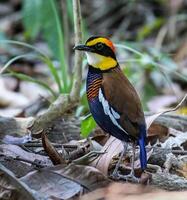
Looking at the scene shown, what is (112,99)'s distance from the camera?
151 inches

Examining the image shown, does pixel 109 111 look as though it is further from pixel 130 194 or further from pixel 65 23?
pixel 65 23

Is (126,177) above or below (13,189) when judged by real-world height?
below

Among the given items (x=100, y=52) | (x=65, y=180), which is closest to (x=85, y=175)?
(x=65, y=180)

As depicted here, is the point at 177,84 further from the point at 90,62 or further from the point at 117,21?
the point at 90,62

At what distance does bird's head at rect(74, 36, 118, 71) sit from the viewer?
410cm

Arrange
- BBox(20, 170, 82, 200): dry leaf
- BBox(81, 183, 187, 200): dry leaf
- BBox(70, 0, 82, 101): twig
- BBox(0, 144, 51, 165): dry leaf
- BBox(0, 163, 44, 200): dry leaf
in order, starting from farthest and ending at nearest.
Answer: BBox(70, 0, 82, 101): twig → BBox(0, 144, 51, 165): dry leaf → BBox(20, 170, 82, 200): dry leaf → BBox(0, 163, 44, 200): dry leaf → BBox(81, 183, 187, 200): dry leaf

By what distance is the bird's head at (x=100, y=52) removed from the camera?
4.10m

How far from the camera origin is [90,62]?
4152 millimetres

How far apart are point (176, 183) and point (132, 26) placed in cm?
801

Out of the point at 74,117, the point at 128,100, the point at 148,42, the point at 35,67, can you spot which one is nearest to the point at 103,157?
the point at 128,100

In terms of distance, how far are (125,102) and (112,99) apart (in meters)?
0.08

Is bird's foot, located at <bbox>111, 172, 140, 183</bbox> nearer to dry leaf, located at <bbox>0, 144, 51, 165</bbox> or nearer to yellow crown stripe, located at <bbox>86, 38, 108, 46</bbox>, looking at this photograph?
dry leaf, located at <bbox>0, 144, 51, 165</bbox>

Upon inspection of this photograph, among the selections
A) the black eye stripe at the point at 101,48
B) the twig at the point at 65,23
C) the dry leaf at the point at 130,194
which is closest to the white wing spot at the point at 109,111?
the black eye stripe at the point at 101,48

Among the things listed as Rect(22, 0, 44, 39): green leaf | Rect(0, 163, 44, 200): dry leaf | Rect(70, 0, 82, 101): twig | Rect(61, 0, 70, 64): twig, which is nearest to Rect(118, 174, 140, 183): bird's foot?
Rect(0, 163, 44, 200): dry leaf
